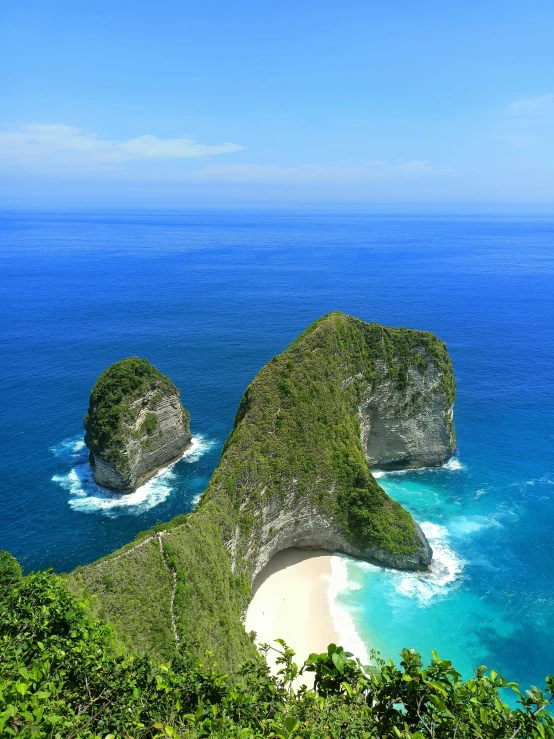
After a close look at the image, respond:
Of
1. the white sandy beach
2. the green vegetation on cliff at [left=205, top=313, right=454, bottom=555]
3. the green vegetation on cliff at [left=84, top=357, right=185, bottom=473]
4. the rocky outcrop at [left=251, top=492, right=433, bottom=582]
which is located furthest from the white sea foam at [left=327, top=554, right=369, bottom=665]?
the green vegetation on cliff at [left=84, top=357, right=185, bottom=473]

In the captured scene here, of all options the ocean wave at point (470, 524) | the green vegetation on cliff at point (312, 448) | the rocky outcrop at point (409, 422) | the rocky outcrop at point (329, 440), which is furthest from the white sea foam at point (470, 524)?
the rocky outcrop at point (409, 422)

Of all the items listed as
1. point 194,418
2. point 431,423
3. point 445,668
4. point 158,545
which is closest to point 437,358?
point 431,423

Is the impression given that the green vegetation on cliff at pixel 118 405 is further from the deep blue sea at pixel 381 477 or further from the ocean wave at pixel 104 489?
the deep blue sea at pixel 381 477

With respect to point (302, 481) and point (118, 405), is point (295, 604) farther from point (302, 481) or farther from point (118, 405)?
point (118, 405)

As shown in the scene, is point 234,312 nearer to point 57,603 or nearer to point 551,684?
point 57,603

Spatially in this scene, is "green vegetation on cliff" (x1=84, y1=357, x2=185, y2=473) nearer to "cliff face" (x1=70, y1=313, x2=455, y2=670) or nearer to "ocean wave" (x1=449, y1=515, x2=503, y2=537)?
"cliff face" (x1=70, y1=313, x2=455, y2=670)
